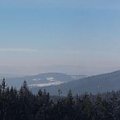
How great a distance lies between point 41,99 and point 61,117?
7.90 m

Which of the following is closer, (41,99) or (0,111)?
(0,111)

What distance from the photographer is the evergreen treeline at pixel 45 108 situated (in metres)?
118

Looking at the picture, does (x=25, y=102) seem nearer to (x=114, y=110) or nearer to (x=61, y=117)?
(x=61, y=117)

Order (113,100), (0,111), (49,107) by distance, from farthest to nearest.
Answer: (113,100)
(49,107)
(0,111)

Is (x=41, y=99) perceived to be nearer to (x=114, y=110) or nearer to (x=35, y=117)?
(x=35, y=117)

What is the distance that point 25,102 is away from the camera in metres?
123

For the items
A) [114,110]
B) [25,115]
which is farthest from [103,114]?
[25,115]

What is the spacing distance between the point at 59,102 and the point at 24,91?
11675 millimetres

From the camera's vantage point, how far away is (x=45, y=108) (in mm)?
123188

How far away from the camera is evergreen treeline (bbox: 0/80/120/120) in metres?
118

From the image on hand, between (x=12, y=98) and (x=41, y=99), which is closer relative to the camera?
(x=12, y=98)

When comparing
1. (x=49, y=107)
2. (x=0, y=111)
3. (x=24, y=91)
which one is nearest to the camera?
(x=0, y=111)

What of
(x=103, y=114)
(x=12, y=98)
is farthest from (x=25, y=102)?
(x=103, y=114)

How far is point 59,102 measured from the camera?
130 m
